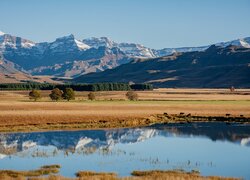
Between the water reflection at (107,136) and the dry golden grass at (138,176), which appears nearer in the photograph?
the dry golden grass at (138,176)

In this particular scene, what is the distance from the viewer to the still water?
2036 inches

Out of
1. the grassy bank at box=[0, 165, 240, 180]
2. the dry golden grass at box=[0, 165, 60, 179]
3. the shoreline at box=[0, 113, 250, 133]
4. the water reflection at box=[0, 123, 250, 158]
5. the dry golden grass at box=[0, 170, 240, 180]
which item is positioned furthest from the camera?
the shoreline at box=[0, 113, 250, 133]

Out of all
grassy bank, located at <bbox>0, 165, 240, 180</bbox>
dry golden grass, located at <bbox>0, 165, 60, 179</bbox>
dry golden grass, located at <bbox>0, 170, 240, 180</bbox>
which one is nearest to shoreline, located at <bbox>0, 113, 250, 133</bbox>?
dry golden grass, located at <bbox>0, 165, 60, 179</bbox>

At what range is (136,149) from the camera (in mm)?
66562

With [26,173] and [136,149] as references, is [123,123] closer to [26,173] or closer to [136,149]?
[136,149]

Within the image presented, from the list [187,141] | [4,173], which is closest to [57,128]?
[187,141]

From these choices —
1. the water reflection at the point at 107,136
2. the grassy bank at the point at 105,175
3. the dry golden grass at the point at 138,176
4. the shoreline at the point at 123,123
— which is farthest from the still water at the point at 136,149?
the shoreline at the point at 123,123

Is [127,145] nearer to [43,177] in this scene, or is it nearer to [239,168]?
[239,168]

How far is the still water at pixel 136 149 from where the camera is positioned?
170 feet

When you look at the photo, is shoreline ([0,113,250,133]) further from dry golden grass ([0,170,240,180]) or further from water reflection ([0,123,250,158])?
dry golden grass ([0,170,240,180])

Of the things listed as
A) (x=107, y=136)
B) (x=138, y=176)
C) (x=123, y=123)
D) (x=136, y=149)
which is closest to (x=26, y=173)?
(x=138, y=176)

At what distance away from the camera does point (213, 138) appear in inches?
3083

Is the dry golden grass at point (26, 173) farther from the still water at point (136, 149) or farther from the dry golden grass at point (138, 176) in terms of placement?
the still water at point (136, 149)

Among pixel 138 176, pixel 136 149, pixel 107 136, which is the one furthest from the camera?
pixel 107 136
